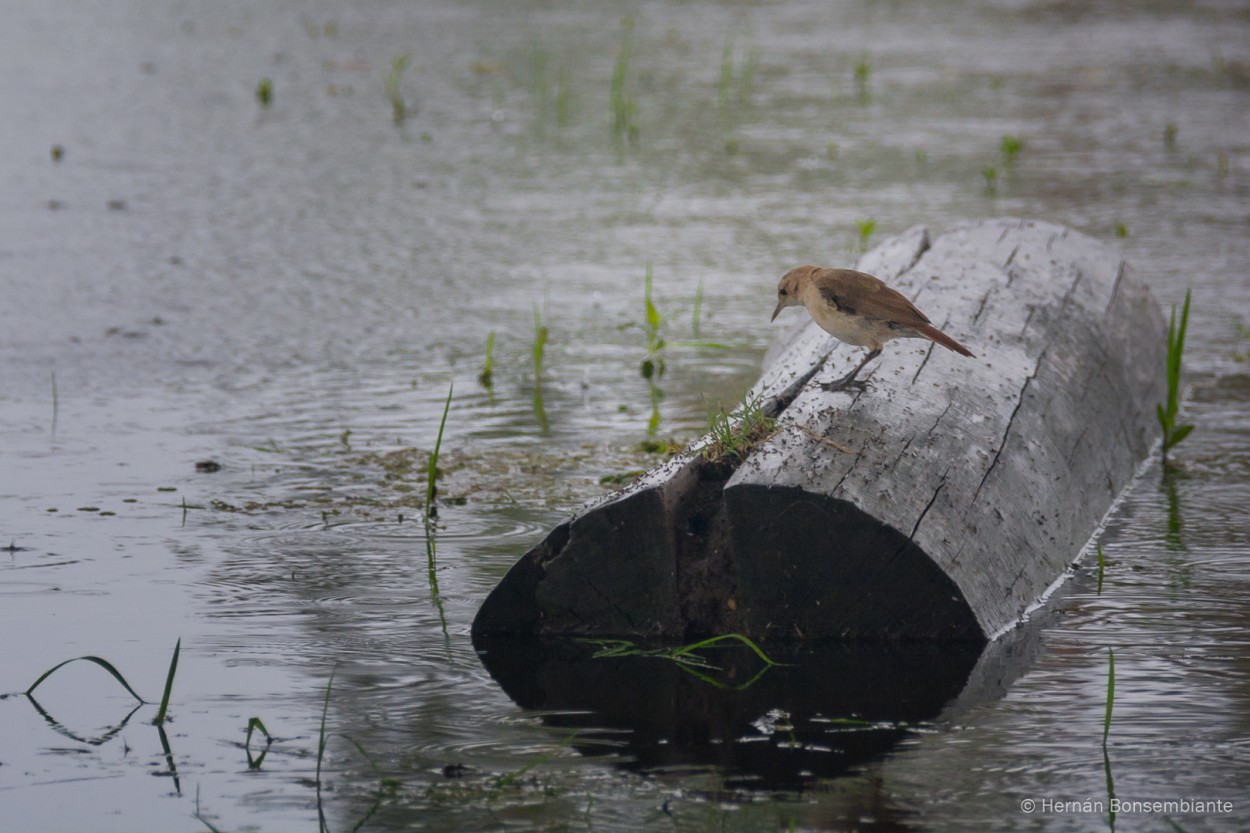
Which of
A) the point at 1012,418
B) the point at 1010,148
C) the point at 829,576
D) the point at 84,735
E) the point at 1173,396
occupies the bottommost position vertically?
the point at 84,735

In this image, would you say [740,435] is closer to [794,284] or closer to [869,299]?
[869,299]

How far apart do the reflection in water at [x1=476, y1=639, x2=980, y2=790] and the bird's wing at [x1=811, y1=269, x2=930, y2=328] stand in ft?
3.27

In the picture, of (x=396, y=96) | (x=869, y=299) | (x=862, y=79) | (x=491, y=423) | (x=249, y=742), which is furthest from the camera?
(x=862, y=79)

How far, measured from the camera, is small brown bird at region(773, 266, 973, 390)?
4750 mm

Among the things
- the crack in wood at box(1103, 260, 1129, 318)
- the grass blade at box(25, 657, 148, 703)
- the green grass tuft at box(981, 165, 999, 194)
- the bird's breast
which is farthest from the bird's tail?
the green grass tuft at box(981, 165, 999, 194)

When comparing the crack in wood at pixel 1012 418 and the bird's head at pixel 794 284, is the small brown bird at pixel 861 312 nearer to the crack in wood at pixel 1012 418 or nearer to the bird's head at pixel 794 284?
the bird's head at pixel 794 284

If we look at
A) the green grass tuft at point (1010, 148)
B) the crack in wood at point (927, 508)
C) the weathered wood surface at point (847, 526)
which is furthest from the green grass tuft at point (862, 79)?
the crack in wood at point (927, 508)

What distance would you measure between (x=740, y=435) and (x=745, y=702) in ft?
2.72

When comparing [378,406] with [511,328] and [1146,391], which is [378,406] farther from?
[1146,391]

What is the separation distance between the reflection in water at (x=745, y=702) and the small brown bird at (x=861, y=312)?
966mm

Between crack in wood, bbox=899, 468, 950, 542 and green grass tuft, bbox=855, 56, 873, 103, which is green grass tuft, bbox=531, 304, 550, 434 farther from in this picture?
green grass tuft, bbox=855, 56, 873, 103

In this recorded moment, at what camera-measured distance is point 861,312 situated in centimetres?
477

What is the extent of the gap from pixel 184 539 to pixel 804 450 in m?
2.15

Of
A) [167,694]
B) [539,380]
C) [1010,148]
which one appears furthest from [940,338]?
[1010,148]
